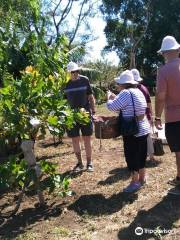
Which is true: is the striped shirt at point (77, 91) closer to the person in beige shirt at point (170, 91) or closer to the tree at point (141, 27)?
the person in beige shirt at point (170, 91)

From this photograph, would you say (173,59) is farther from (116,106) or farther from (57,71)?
(57,71)

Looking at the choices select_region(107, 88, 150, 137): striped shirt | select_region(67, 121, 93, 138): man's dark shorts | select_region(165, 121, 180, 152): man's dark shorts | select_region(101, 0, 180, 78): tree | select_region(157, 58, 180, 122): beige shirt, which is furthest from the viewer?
select_region(101, 0, 180, 78): tree

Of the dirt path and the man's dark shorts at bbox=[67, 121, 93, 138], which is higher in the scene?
the man's dark shorts at bbox=[67, 121, 93, 138]

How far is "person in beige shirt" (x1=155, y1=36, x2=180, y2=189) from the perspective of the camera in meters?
5.47

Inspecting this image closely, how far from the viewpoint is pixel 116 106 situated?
18.8 ft

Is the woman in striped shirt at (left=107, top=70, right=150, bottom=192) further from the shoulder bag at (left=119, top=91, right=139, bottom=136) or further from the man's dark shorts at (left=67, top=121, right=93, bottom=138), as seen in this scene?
the man's dark shorts at (left=67, top=121, right=93, bottom=138)

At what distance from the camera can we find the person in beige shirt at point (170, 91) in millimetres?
5473

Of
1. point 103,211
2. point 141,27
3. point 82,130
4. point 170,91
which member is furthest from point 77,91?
point 141,27

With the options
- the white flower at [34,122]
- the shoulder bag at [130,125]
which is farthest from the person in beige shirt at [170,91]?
the white flower at [34,122]

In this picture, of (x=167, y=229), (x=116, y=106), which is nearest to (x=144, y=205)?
(x=167, y=229)

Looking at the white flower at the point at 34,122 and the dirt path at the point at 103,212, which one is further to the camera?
the white flower at the point at 34,122

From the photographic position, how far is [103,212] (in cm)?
548

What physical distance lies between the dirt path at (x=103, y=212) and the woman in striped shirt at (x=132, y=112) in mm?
320

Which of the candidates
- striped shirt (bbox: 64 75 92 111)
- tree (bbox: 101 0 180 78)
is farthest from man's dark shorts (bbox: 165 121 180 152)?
tree (bbox: 101 0 180 78)
